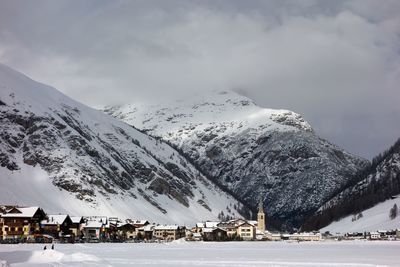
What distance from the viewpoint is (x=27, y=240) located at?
19412cm

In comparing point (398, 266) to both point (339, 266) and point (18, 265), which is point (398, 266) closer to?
point (339, 266)

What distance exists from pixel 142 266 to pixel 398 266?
105 feet

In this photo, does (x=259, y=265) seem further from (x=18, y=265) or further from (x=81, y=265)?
(x=18, y=265)

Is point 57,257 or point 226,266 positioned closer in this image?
point 226,266

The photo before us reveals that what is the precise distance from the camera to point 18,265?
74375mm

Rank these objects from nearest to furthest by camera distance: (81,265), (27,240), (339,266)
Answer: (81,265), (339,266), (27,240)

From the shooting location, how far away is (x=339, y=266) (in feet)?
255

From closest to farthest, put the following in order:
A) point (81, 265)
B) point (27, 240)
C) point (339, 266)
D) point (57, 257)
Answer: point (81, 265) < point (339, 266) < point (57, 257) < point (27, 240)

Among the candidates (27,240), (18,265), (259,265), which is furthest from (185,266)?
(27,240)

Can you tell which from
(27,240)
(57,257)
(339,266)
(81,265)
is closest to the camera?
(81,265)

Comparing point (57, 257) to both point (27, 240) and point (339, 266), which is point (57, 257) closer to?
point (339, 266)

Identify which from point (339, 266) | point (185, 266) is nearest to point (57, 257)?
point (185, 266)

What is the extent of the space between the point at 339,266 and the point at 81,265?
107ft

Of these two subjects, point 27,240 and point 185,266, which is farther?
point 27,240
